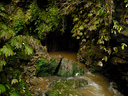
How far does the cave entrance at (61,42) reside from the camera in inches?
238

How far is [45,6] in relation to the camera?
211 inches

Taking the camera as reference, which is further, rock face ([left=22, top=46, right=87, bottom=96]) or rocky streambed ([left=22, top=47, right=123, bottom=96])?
rock face ([left=22, top=46, right=87, bottom=96])

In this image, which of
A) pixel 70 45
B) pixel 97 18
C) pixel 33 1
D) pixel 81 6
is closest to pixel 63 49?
pixel 70 45

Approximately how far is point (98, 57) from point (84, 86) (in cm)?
155

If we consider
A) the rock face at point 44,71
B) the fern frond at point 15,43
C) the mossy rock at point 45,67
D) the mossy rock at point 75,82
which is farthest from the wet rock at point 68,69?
the fern frond at point 15,43

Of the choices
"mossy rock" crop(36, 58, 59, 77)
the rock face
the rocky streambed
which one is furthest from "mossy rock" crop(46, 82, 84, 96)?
"mossy rock" crop(36, 58, 59, 77)

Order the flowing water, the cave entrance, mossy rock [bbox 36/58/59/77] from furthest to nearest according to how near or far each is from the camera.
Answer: the cave entrance → mossy rock [bbox 36/58/59/77] → the flowing water

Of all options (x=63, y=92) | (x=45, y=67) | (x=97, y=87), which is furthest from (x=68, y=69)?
(x=63, y=92)

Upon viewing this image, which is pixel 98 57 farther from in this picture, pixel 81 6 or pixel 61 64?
pixel 81 6

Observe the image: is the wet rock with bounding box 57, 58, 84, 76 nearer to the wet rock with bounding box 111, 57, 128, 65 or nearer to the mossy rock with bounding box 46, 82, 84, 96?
the mossy rock with bounding box 46, 82, 84, 96

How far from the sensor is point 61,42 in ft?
22.2

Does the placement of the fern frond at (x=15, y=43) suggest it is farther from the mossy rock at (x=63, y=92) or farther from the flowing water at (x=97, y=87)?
the flowing water at (x=97, y=87)

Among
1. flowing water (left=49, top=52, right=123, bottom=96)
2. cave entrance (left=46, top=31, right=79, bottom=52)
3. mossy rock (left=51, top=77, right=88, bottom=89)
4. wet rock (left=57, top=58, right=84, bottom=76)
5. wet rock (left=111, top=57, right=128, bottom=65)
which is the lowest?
flowing water (left=49, top=52, right=123, bottom=96)

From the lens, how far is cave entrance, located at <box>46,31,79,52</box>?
6039 mm
